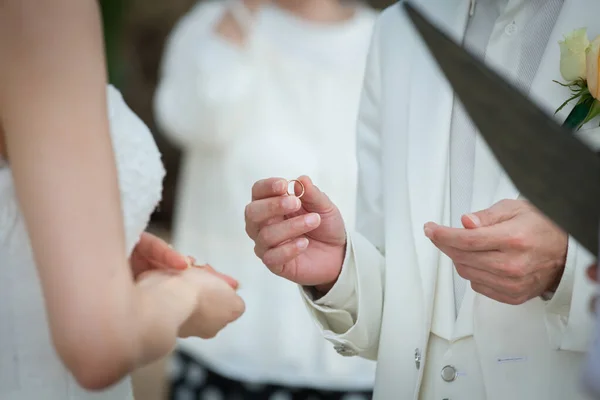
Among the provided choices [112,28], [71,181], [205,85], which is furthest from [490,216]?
[112,28]

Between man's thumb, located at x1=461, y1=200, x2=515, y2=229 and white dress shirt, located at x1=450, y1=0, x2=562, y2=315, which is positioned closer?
man's thumb, located at x1=461, y1=200, x2=515, y2=229

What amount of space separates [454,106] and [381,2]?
4.81 feet

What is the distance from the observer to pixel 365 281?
1118 mm

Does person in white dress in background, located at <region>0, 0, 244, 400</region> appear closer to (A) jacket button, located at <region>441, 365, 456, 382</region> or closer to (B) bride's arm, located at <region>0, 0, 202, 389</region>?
(B) bride's arm, located at <region>0, 0, 202, 389</region>

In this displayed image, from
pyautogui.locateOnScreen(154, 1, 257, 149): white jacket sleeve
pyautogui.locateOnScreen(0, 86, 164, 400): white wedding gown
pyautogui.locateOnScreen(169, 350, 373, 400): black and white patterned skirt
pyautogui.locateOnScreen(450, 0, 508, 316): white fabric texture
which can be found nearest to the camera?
pyautogui.locateOnScreen(0, 86, 164, 400): white wedding gown

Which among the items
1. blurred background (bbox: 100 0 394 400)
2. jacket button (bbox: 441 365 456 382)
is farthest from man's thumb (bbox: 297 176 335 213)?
blurred background (bbox: 100 0 394 400)

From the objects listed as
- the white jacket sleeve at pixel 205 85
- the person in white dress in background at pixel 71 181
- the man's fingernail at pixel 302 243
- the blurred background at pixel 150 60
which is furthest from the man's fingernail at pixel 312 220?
the blurred background at pixel 150 60

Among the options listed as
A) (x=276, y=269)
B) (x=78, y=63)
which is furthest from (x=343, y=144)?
(x=78, y=63)

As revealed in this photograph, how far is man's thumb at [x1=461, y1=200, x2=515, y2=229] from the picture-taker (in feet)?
3.00

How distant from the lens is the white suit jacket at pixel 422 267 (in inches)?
39.5

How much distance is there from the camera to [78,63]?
74 centimetres

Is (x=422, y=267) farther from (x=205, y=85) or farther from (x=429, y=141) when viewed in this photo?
(x=205, y=85)

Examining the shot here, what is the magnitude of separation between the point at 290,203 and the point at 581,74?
387 mm

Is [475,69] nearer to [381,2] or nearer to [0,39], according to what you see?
[0,39]
